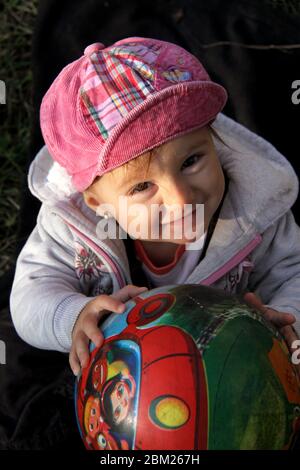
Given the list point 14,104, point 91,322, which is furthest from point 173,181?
point 14,104

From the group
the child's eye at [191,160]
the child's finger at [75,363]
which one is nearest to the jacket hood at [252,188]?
the child's eye at [191,160]

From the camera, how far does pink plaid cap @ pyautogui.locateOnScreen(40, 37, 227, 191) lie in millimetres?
1513

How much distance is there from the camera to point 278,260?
2.05m

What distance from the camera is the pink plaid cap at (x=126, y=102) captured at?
151cm

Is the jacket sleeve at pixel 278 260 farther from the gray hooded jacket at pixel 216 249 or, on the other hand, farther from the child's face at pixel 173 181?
the child's face at pixel 173 181

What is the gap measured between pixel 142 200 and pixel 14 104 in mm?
1442

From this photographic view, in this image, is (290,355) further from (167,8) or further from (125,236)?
(167,8)

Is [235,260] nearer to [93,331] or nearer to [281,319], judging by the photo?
[281,319]

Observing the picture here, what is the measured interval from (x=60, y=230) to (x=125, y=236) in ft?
0.66

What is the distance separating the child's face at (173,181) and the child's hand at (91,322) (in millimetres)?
202

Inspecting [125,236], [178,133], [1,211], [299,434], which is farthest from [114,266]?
[1,211]

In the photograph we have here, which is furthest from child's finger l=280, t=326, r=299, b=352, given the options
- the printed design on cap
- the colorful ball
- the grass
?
the grass

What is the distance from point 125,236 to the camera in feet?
6.71

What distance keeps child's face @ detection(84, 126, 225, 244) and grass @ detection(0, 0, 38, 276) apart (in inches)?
44.0
